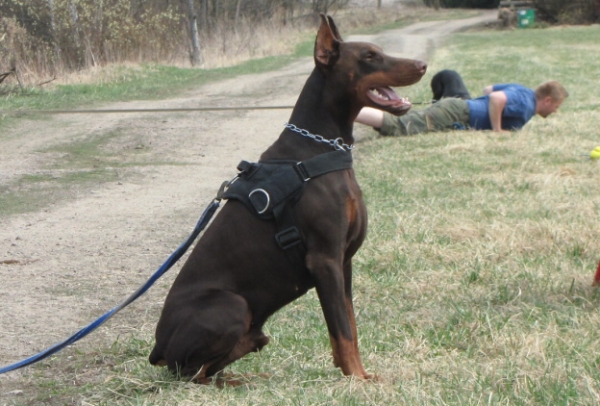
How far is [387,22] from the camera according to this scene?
52.8 m

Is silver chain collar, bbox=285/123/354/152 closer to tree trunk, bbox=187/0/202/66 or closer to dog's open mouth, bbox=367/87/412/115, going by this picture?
dog's open mouth, bbox=367/87/412/115

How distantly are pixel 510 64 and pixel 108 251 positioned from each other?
18398mm

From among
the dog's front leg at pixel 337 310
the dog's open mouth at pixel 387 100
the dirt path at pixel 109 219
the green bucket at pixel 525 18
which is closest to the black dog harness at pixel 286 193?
the dog's front leg at pixel 337 310

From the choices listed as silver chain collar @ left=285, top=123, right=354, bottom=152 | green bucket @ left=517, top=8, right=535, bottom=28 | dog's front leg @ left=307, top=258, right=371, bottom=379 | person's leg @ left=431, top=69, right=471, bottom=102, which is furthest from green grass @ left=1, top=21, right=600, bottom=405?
green bucket @ left=517, top=8, right=535, bottom=28

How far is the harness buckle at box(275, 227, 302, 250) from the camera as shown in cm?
378

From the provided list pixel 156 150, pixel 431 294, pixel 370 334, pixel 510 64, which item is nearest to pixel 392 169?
pixel 156 150

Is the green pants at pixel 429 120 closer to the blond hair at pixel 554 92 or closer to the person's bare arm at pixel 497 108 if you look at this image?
the person's bare arm at pixel 497 108

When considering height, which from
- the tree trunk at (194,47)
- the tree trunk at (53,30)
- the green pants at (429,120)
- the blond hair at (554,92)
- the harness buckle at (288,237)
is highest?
the harness buckle at (288,237)

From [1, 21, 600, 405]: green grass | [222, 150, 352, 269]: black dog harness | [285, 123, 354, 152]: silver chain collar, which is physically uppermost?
[285, 123, 354, 152]: silver chain collar

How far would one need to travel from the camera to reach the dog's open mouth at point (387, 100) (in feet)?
12.9

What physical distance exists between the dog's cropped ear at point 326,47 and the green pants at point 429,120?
774 centimetres

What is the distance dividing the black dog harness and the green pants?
787 cm

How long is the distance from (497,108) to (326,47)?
25.5ft

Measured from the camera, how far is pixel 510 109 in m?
11.4
